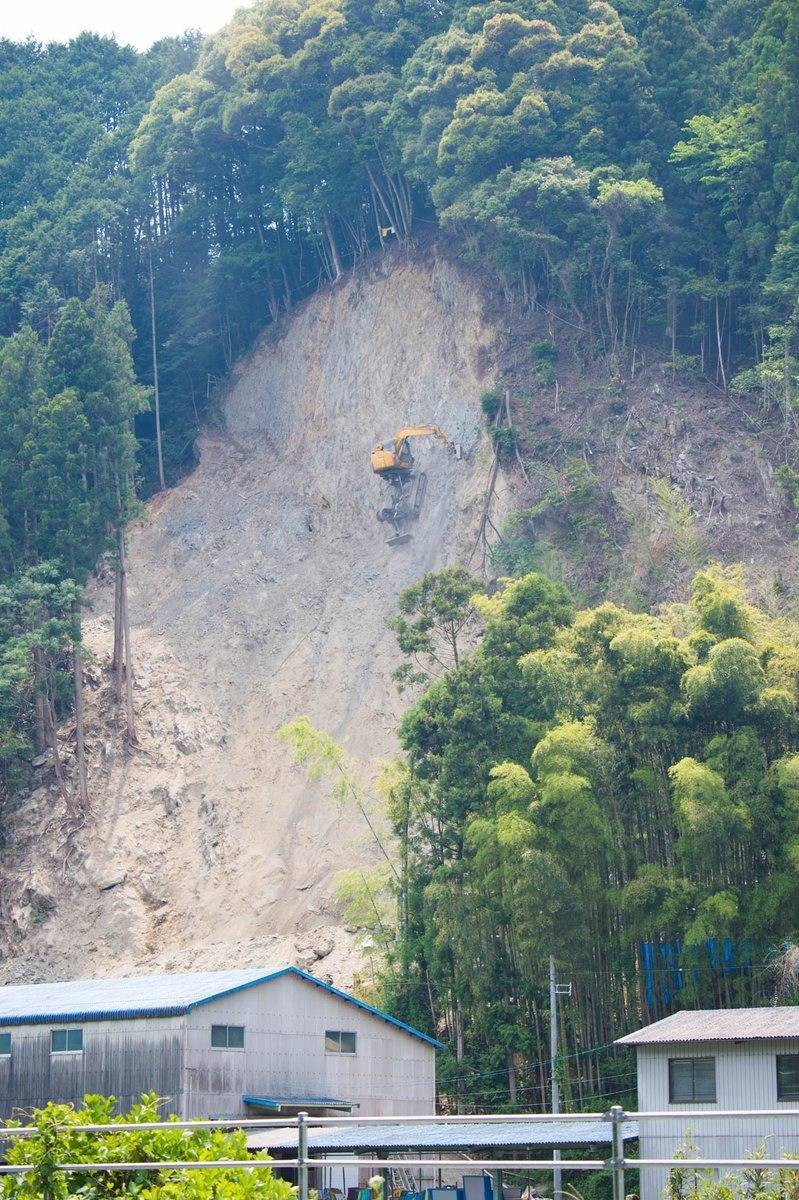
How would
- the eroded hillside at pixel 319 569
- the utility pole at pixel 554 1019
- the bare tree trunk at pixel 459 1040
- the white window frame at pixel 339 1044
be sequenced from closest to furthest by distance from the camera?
the white window frame at pixel 339 1044 < the utility pole at pixel 554 1019 < the bare tree trunk at pixel 459 1040 < the eroded hillside at pixel 319 569

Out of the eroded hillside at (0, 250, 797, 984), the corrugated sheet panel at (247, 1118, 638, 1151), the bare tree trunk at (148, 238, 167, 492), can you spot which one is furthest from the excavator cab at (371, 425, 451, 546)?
the corrugated sheet panel at (247, 1118, 638, 1151)

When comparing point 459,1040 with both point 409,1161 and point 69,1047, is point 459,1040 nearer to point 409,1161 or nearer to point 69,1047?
point 69,1047

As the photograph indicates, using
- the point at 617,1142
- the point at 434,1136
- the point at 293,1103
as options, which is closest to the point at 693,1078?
the point at 434,1136

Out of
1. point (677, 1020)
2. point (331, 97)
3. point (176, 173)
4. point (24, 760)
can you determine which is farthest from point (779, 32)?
point (677, 1020)

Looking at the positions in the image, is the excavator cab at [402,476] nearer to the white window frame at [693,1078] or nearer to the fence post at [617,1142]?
the white window frame at [693,1078]

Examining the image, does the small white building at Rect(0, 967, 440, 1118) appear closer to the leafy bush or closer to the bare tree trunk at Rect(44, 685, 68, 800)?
the bare tree trunk at Rect(44, 685, 68, 800)

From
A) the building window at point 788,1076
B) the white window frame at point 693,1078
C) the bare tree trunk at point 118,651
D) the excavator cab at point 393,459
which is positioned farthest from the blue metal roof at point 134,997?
the excavator cab at point 393,459
